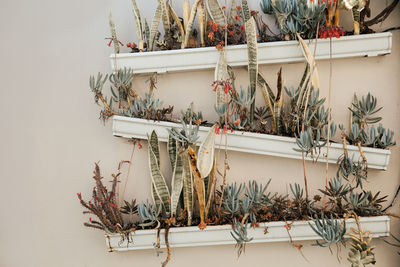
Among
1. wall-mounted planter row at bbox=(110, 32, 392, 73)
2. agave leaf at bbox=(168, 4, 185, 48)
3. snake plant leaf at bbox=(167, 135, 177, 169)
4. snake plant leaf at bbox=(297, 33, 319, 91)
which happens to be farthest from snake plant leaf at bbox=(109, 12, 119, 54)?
snake plant leaf at bbox=(297, 33, 319, 91)

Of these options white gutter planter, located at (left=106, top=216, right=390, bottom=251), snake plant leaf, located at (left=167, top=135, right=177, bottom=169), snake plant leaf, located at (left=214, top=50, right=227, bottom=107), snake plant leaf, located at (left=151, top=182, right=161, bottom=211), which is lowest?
white gutter planter, located at (left=106, top=216, right=390, bottom=251)

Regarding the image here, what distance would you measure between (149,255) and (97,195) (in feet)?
1.46

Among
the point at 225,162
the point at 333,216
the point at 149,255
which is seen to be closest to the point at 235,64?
the point at 225,162

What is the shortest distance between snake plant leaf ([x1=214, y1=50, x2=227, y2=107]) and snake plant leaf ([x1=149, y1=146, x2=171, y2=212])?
1.48ft

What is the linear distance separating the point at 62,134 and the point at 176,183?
29.8 inches

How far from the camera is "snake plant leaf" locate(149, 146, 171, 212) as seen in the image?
2.22 meters

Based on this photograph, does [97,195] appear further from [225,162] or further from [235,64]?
[235,64]

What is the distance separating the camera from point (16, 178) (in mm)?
2428

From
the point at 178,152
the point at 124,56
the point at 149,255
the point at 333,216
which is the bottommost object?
the point at 149,255

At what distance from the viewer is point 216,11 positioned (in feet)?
7.28

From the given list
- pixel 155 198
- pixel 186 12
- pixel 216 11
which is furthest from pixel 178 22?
pixel 155 198

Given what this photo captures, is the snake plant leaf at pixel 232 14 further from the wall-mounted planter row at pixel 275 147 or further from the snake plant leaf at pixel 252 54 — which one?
the wall-mounted planter row at pixel 275 147

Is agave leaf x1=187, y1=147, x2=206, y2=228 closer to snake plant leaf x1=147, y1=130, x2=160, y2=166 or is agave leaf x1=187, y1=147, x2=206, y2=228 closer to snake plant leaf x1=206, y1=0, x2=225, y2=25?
snake plant leaf x1=147, y1=130, x2=160, y2=166

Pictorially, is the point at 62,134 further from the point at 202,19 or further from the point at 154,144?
the point at 202,19
